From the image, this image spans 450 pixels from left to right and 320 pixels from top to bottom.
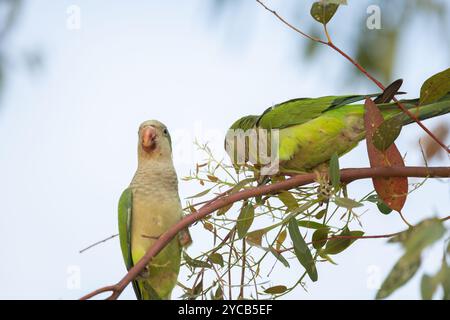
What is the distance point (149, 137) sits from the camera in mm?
1461

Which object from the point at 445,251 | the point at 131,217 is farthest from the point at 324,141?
the point at 445,251

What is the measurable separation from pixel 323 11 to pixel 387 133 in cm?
23

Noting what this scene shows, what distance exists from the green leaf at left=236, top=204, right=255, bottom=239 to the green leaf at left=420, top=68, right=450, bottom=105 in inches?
14.4

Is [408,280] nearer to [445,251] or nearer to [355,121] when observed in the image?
[445,251]

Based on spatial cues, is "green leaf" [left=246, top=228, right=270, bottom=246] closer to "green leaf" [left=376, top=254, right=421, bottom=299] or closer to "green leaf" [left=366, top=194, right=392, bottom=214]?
"green leaf" [left=366, top=194, right=392, bottom=214]

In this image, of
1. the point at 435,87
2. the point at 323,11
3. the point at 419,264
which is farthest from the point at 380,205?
the point at 419,264

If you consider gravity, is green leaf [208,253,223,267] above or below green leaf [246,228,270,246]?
below

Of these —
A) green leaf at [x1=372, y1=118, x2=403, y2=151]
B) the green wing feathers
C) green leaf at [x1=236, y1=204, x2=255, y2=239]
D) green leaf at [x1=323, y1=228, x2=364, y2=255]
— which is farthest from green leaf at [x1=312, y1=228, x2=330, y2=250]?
the green wing feathers

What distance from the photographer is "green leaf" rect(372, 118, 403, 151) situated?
105 cm

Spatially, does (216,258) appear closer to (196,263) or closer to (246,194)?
(196,263)

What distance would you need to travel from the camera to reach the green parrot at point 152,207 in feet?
4.23

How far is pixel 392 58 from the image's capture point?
4.53 feet

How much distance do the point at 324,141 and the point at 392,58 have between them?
0.41m

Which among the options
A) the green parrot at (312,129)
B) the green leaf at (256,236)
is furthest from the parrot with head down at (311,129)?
the green leaf at (256,236)
